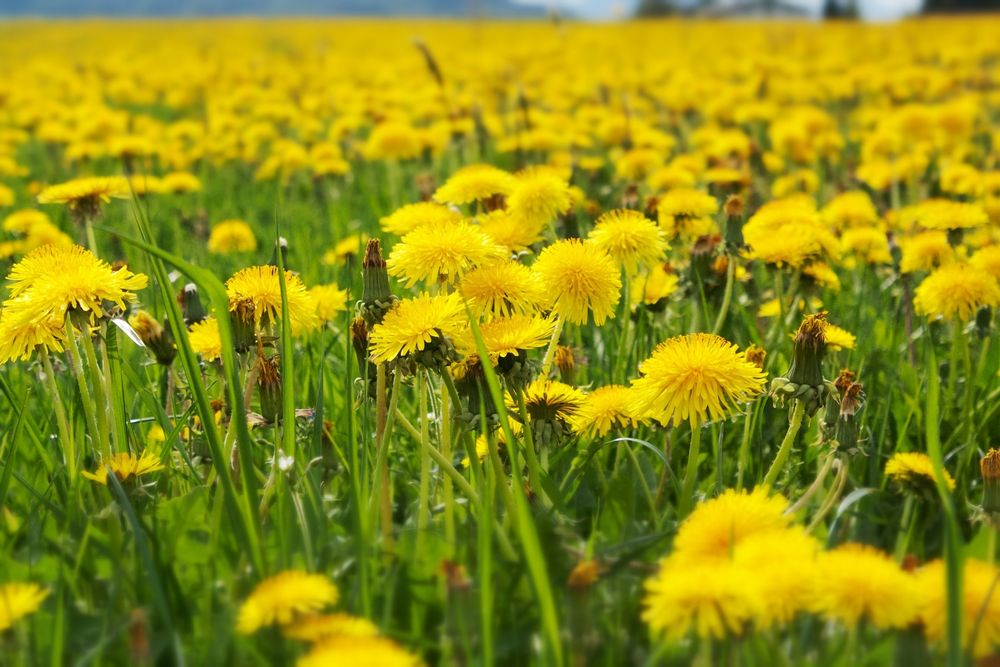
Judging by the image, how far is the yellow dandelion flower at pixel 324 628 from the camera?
901mm

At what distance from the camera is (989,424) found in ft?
6.15

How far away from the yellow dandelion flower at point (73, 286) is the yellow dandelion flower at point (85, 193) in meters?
0.76

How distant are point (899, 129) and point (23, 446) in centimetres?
377

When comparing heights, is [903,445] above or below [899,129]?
below

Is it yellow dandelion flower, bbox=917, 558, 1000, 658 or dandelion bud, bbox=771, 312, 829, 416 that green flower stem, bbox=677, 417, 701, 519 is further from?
yellow dandelion flower, bbox=917, 558, 1000, 658

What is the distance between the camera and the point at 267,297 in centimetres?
150

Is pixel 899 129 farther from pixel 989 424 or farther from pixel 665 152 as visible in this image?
pixel 989 424

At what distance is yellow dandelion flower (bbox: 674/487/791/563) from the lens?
40.2 inches

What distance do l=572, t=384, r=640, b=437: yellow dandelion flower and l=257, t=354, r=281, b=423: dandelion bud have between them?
465 mm

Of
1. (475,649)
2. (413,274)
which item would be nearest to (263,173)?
(413,274)

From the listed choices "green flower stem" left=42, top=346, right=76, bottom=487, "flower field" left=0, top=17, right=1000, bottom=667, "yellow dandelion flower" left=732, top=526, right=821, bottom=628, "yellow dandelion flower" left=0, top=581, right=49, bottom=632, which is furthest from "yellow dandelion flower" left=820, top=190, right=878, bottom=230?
"yellow dandelion flower" left=0, top=581, right=49, bottom=632

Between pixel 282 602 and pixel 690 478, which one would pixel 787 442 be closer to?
pixel 690 478

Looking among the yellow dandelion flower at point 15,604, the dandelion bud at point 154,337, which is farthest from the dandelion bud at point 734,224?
the yellow dandelion flower at point 15,604

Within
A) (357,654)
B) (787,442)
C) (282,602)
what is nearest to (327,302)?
(787,442)
